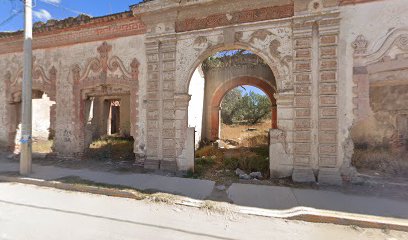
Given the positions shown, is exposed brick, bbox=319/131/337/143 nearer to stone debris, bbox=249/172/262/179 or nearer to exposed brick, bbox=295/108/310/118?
exposed brick, bbox=295/108/310/118

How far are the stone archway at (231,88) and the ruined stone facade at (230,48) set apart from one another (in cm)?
432

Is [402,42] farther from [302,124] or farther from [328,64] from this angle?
[302,124]

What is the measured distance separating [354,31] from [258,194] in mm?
4295

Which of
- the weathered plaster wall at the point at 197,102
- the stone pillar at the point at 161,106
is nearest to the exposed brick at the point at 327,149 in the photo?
the stone pillar at the point at 161,106

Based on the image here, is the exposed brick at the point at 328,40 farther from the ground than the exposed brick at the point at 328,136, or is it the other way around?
the exposed brick at the point at 328,40

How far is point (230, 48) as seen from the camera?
603 cm

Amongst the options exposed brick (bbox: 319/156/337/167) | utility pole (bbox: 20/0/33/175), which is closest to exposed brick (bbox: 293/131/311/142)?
exposed brick (bbox: 319/156/337/167)

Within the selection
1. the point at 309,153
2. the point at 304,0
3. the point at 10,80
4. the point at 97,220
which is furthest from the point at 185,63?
the point at 10,80

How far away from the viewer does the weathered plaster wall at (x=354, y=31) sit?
484 centimetres

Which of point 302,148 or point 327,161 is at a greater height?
point 302,148

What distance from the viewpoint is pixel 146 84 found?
658 centimetres

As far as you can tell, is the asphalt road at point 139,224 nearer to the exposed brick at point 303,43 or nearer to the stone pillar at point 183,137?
the stone pillar at point 183,137

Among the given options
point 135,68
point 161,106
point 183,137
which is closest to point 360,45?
point 183,137

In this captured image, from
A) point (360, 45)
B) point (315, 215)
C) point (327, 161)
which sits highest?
point (360, 45)
